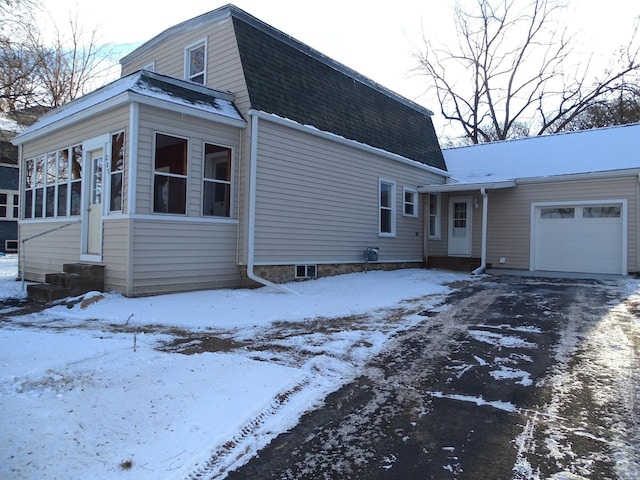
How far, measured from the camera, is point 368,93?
554 inches

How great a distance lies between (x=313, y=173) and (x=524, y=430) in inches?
339

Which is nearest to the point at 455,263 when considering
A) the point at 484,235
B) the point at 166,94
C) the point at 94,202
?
the point at 484,235

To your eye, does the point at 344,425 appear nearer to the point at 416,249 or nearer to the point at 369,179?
the point at 369,179

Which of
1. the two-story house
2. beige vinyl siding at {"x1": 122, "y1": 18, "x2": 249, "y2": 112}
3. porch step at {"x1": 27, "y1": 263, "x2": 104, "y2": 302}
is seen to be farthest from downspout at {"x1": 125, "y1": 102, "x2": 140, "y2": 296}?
beige vinyl siding at {"x1": 122, "y1": 18, "x2": 249, "y2": 112}

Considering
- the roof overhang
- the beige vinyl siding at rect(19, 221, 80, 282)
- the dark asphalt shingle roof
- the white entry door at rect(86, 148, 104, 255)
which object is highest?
the dark asphalt shingle roof

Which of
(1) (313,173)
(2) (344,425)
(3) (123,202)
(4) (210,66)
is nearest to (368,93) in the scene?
(1) (313,173)

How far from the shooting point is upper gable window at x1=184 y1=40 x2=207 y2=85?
10859 mm

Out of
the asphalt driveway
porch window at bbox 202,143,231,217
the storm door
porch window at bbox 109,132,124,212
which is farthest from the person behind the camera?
porch window at bbox 202,143,231,217

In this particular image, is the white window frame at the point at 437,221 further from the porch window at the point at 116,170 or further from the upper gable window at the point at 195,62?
the porch window at the point at 116,170

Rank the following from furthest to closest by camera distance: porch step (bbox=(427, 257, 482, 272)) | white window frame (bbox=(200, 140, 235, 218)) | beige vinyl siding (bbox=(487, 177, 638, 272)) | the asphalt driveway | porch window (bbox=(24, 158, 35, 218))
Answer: porch step (bbox=(427, 257, 482, 272)) → beige vinyl siding (bbox=(487, 177, 638, 272)) → porch window (bbox=(24, 158, 35, 218)) → white window frame (bbox=(200, 140, 235, 218)) → the asphalt driveway

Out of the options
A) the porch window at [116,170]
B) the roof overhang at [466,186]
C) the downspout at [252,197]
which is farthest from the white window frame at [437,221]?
the porch window at [116,170]

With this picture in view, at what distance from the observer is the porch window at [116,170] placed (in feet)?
27.2

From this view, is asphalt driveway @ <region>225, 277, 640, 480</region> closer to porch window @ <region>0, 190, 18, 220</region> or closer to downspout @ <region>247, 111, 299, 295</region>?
downspout @ <region>247, 111, 299, 295</region>

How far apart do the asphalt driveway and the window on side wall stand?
10085mm
